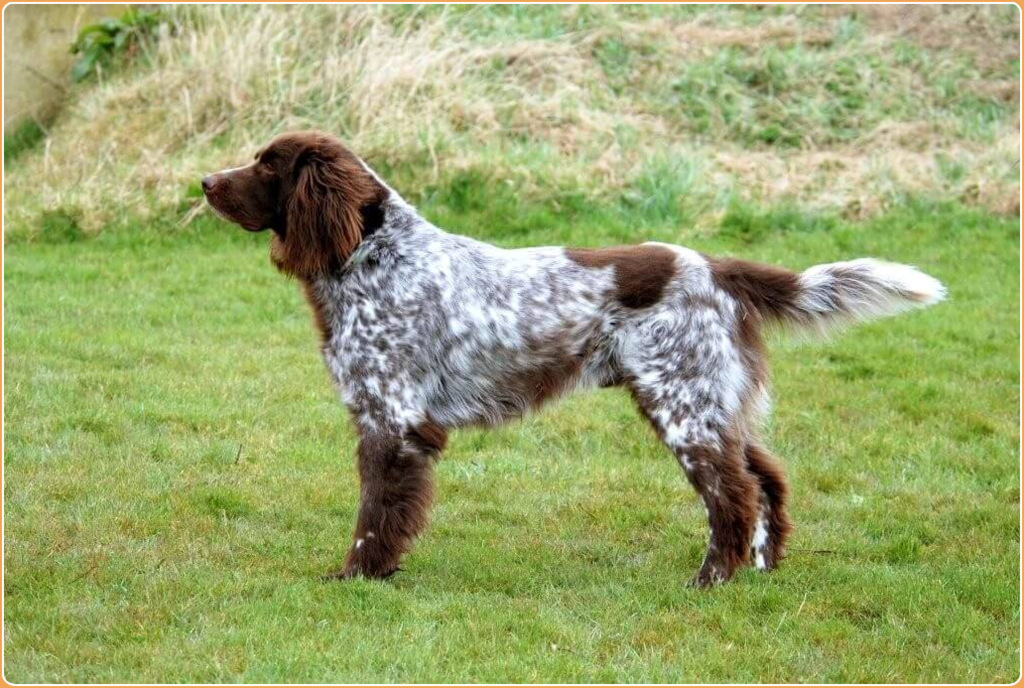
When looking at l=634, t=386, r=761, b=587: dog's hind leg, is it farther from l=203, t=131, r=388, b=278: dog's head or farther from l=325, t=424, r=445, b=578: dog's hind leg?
l=203, t=131, r=388, b=278: dog's head

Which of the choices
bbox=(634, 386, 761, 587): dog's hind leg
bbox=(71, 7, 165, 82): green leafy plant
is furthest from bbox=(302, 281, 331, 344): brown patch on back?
bbox=(71, 7, 165, 82): green leafy plant

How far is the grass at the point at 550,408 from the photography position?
516 centimetres

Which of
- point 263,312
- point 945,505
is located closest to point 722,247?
point 263,312

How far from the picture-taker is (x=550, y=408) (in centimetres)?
630

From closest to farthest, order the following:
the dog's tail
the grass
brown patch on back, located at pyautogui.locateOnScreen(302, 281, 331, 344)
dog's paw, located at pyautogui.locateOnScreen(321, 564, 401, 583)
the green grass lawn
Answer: the green grass lawn
the grass
dog's paw, located at pyautogui.locateOnScreen(321, 564, 401, 583)
the dog's tail
brown patch on back, located at pyautogui.locateOnScreen(302, 281, 331, 344)

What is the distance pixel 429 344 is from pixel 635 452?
2176 millimetres

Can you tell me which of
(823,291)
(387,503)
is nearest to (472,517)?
(387,503)

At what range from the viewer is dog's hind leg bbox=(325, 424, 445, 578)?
570 centimetres

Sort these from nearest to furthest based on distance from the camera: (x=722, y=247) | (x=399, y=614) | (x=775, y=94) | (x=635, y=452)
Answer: (x=399, y=614) → (x=635, y=452) → (x=722, y=247) → (x=775, y=94)

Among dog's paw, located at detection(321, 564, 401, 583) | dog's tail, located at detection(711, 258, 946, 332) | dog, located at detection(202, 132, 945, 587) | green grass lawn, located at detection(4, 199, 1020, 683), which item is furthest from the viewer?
dog's tail, located at detection(711, 258, 946, 332)

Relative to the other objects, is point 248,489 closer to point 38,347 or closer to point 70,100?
point 38,347

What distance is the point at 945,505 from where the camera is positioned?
682 centimetres

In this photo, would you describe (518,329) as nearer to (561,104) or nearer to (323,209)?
(323,209)

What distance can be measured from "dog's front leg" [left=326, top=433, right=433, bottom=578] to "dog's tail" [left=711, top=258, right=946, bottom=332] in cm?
161
